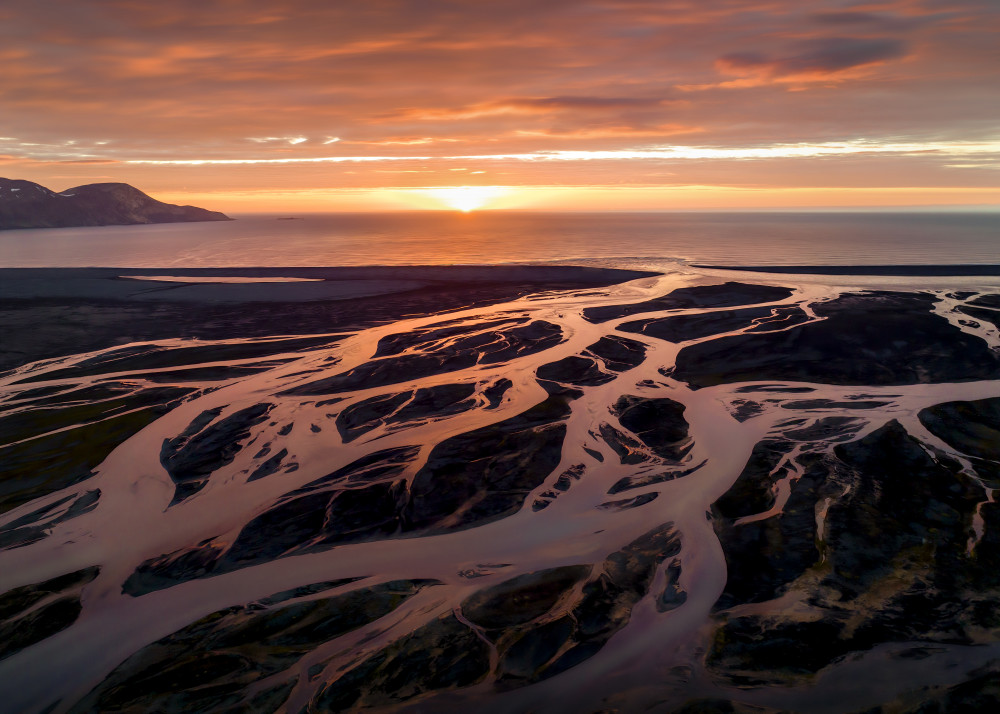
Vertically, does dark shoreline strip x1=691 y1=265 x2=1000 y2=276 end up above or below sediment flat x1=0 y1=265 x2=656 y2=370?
above

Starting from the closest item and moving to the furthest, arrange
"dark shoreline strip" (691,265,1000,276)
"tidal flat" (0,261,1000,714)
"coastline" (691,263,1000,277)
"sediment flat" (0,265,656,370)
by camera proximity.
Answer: "tidal flat" (0,261,1000,714)
"sediment flat" (0,265,656,370)
"coastline" (691,263,1000,277)
"dark shoreline strip" (691,265,1000,276)

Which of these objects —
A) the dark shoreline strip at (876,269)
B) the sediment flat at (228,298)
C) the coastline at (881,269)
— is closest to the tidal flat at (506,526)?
the sediment flat at (228,298)

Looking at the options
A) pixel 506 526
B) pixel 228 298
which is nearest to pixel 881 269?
pixel 506 526

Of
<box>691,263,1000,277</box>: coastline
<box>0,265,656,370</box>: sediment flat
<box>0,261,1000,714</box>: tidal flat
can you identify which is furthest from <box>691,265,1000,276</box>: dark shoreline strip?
<box>0,261,1000,714</box>: tidal flat

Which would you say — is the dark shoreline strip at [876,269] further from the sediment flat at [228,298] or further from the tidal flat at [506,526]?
the tidal flat at [506,526]

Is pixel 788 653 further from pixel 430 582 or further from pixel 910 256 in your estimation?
pixel 910 256

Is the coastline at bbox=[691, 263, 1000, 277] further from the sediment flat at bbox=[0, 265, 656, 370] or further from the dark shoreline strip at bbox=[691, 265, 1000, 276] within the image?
the sediment flat at bbox=[0, 265, 656, 370]

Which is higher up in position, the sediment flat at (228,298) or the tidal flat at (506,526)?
the sediment flat at (228,298)
